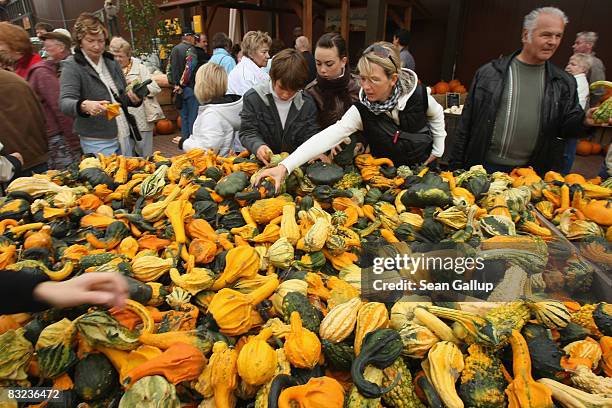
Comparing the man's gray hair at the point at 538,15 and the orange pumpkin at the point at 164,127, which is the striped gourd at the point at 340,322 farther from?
the orange pumpkin at the point at 164,127

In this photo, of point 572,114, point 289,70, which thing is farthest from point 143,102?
point 572,114

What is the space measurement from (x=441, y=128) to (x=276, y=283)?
2.17 m

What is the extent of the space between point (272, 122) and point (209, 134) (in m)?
0.78

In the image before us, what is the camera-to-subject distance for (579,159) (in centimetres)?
762

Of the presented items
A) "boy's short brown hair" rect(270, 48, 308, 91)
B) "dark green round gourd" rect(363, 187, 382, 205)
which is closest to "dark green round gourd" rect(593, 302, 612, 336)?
"dark green round gourd" rect(363, 187, 382, 205)

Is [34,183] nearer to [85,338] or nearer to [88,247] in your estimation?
[88,247]

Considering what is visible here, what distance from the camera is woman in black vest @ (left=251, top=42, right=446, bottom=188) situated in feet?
7.99

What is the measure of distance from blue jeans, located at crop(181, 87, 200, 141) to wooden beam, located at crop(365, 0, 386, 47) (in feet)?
11.7

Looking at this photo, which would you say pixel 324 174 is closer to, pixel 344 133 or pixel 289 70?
pixel 344 133

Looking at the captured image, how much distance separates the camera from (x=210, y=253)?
5.09 feet

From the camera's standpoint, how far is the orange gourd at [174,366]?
1.06 m

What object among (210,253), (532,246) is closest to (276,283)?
(210,253)

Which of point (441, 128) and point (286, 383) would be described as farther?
point (441, 128)

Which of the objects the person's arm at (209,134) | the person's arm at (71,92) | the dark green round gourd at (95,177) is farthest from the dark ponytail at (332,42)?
the person's arm at (71,92)
